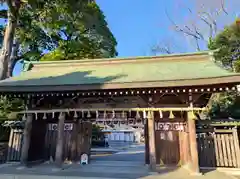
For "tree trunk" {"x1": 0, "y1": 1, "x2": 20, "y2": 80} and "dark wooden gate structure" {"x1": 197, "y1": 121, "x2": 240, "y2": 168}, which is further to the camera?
"tree trunk" {"x1": 0, "y1": 1, "x2": 20, "y2": 80}

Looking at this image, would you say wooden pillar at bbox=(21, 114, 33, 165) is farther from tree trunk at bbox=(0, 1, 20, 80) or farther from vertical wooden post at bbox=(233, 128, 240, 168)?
vertical wooden post at bbox=(233, 128, 240, 168)

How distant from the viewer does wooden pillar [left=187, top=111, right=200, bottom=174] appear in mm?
7090

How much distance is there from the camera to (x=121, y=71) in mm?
9812

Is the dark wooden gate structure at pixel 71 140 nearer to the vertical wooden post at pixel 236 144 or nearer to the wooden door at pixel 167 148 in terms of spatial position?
the wooden door at pixel 167 148

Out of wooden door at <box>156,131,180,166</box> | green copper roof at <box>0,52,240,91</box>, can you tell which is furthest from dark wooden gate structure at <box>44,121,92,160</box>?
wooden door at <box>156,131,180,166</box>

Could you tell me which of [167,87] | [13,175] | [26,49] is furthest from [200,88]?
[26,49]

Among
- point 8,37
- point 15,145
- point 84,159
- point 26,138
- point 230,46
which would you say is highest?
point 230,46

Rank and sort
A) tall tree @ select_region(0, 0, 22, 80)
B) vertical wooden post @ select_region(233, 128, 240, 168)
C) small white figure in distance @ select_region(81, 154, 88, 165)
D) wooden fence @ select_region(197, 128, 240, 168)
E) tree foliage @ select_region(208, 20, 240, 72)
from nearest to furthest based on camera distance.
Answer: vertical wooden post @ select_region(233, 128, 240, 168) < wooden fence @ select_region(197, 128, 240, 168) < small white figure in distance @ select_region(81, 154, 88, 165) < tall tree @ select_region(0, 0, 22, 80) < tree foliage @ select_region(208, 20, 240, 72)

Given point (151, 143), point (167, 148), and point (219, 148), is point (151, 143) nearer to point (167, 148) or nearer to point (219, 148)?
point (167, 148)

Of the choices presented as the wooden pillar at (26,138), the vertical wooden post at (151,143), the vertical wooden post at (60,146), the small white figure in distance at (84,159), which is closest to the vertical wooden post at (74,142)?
the small white figure in distance at (84,159)

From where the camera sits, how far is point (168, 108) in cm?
782

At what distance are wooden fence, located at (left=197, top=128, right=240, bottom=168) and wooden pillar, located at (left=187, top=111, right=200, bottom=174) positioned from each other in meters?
1.13

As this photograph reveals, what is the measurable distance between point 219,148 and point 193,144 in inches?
59.9

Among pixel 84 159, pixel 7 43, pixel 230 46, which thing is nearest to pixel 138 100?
pixel 84 159
